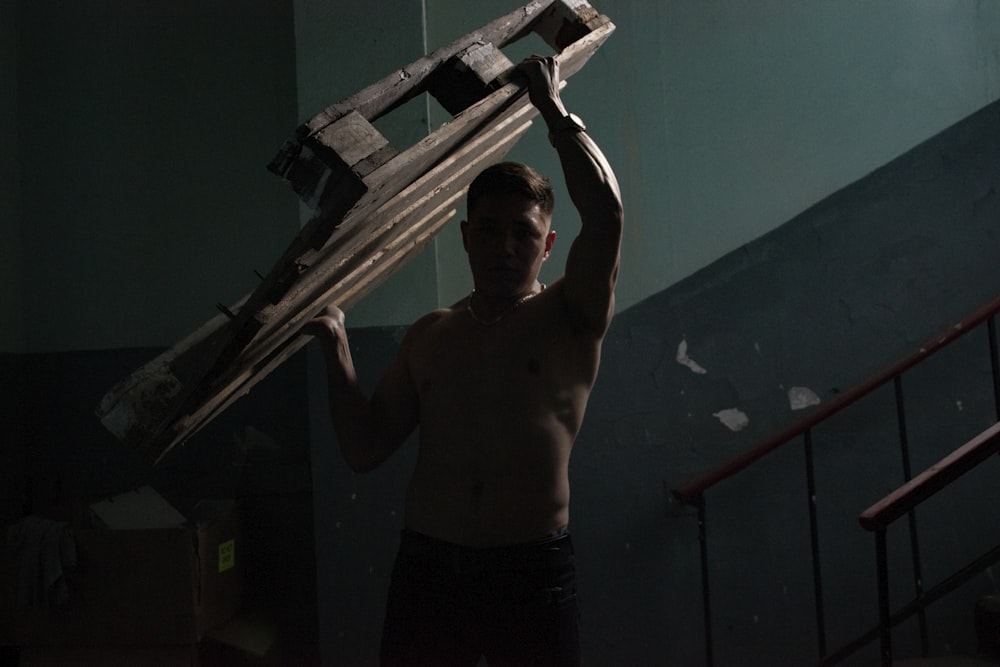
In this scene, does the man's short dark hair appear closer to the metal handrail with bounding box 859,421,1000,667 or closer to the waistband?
the waistband

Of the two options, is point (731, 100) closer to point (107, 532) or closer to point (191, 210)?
point (191, 210)

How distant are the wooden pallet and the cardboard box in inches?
39.0

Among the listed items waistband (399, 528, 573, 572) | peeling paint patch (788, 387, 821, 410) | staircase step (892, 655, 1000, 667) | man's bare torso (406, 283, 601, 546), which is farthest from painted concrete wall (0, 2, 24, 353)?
staircase step (892, 655, 1000, 667)

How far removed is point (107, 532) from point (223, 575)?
441 mm

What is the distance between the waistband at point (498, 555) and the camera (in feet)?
5.52

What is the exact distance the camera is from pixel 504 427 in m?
1.74

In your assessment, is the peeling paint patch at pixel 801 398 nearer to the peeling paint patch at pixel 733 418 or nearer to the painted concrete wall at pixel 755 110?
the peeling paint patch at pixel 733 418

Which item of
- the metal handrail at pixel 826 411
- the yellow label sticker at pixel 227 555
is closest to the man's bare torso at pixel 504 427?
the metal handrail at pixel 826 411

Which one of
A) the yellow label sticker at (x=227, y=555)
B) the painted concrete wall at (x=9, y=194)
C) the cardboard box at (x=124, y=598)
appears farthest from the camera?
the painted concrete wall at (x=9, y=194)

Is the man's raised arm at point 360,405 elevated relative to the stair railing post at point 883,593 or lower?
elevated

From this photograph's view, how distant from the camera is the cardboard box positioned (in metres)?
2.72

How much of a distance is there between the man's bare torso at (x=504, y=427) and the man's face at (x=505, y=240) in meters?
0.08

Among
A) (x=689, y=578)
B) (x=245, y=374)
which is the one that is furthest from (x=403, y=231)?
(x=689, y=578)

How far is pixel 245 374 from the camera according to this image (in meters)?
1.95
